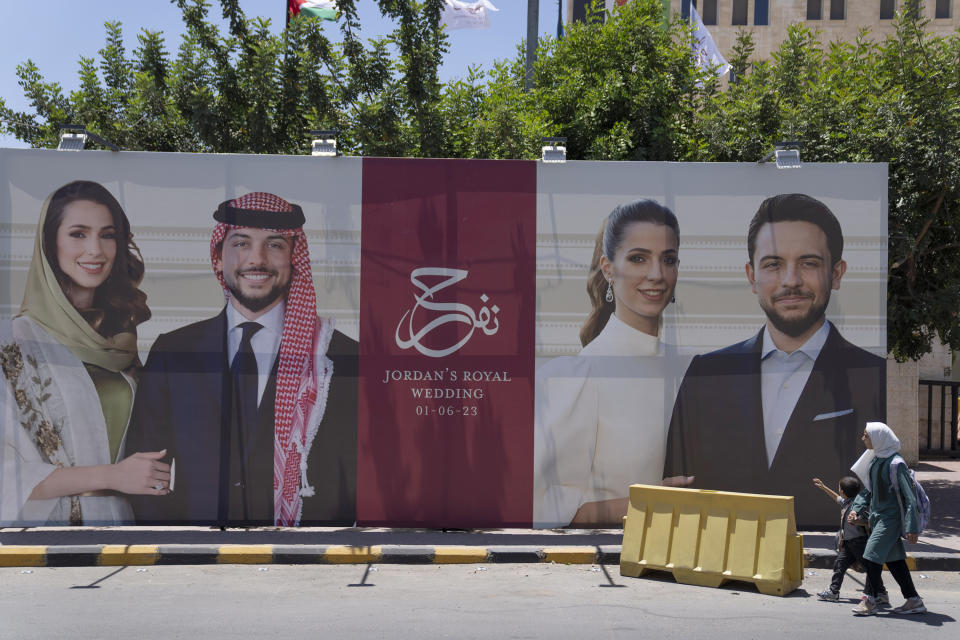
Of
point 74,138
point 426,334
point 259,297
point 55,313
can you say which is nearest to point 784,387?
point 426,334

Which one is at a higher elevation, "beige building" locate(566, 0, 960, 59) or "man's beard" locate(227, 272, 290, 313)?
"beige building" locate(566, 0, 960, 59)

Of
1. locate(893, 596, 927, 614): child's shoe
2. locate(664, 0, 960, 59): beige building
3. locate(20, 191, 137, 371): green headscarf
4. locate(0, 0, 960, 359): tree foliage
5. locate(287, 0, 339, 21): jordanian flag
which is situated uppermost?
locate(664, 0, 960, 59): beige building

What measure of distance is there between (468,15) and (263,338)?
446 inches

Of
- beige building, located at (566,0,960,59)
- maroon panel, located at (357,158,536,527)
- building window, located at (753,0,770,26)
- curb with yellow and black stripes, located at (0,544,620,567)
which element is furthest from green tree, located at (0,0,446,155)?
building window, located at (753,0,770,26)

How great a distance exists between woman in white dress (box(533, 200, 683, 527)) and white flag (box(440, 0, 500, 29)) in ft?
33.6

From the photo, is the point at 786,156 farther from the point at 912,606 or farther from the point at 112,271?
the point at 112,271

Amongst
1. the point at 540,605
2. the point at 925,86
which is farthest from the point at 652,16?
the point at 540,605

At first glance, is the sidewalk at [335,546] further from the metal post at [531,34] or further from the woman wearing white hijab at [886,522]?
the metal post at [531,34]

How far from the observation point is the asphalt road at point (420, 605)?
6.98 metres

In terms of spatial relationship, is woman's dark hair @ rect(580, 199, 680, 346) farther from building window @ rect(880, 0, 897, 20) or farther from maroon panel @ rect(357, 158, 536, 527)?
building window @ rect(880, 0, 897, 20)

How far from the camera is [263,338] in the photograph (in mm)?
10820

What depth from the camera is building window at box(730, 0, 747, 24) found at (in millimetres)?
43906

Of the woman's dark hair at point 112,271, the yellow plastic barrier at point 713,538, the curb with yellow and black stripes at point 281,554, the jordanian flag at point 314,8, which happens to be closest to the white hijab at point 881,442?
the yellow plastic barrier at point 713,538

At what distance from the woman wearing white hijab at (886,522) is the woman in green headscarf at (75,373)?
7675mm
